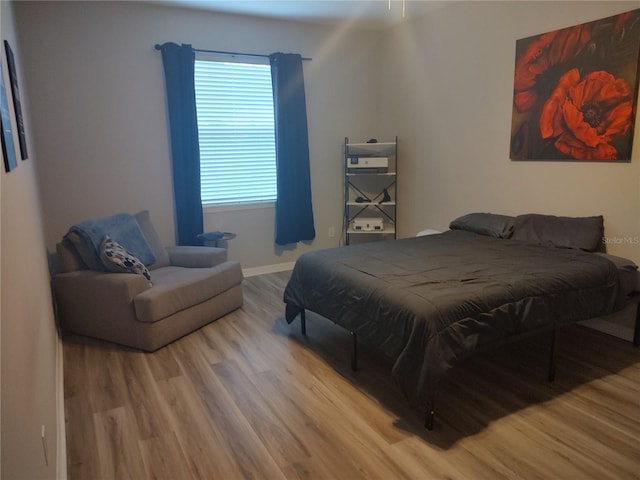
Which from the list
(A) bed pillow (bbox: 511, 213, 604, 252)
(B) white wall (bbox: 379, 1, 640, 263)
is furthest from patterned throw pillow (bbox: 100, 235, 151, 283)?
(B) white wall (bbox: 379, 1, 640, 263)

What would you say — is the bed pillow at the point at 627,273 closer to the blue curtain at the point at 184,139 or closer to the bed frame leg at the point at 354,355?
the bed frame leg at the point at 354,355

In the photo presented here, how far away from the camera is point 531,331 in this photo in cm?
242

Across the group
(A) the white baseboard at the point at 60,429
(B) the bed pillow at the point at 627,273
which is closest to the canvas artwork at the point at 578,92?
(B) the bed pillow at the point at 627,273

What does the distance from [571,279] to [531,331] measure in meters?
0.44

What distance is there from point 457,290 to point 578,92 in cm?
198

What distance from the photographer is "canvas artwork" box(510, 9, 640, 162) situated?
2.95 metres

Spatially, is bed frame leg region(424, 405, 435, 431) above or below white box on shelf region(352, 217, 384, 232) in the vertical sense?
below

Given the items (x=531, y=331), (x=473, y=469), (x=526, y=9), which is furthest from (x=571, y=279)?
(x=526, y=9)

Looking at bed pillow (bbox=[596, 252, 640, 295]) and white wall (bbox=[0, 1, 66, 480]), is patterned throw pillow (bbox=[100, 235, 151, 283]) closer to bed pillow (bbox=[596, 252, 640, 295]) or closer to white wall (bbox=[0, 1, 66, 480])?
white wall (bbox=[0, 1, 66, 480])

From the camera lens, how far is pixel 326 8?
422 centimetres

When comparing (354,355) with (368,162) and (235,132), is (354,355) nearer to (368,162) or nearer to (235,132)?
(368,162)

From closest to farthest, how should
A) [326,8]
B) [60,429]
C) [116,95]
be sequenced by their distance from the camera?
[60,429], [116,95], [326,8]

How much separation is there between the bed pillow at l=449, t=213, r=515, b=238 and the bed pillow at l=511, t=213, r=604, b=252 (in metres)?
0.07

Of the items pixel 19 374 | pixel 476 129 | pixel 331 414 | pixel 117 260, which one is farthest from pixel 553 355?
pixel 117 260
